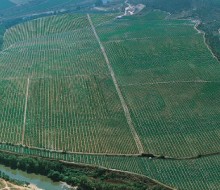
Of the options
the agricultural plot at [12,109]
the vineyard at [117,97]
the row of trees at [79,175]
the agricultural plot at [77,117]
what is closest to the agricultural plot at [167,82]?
the vineyard at [117,97]

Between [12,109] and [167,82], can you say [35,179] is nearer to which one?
[12,109]

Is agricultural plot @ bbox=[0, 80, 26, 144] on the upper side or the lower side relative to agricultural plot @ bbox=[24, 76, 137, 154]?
upper

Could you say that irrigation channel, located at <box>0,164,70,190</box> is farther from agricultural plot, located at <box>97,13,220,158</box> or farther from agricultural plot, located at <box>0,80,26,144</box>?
agricultural plot, located at <box>97,13,220,158</box>

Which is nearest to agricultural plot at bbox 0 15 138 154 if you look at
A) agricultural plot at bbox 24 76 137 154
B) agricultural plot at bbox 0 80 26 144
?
agricultural plot at bbox 24 76 137 154

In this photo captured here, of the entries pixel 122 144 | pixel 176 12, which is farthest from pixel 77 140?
pixel 176 12

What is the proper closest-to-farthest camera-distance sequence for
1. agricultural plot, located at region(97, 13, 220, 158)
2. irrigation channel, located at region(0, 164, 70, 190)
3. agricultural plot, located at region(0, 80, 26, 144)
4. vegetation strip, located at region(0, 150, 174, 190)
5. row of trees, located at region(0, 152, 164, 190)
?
row of trees, located at region(0, 152, 164, 190)
vegetation strip, located at region(0, 150, 174, 190)
irrigation channel, located at region(0, 164, 70, 190)
agricultural plot, located at region(97, 13, 220, 158)
agricultural plot, located at region(0, 80, 26, 144)

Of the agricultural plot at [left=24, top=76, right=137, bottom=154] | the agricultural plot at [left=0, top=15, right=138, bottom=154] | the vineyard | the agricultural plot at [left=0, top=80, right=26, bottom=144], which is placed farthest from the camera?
the agricultural plot at [left=0, top=80, right=26, bottom=144]
